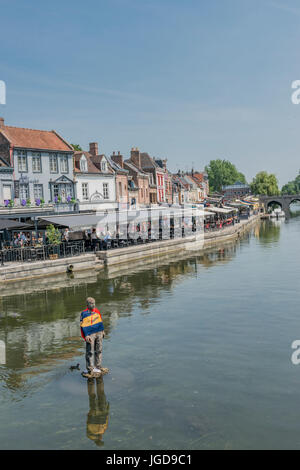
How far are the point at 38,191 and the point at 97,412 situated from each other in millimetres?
31934

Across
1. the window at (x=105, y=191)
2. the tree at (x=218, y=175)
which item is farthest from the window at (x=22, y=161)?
the tree at (x=218, y=175)

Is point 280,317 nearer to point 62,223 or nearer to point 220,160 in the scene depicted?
point 62,223

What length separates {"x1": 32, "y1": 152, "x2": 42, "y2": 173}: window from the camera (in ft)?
124

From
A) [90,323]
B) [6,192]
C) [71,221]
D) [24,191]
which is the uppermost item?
[24,191]

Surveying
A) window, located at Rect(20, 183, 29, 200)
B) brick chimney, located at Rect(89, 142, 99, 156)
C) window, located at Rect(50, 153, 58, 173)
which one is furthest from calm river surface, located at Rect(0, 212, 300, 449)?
brick chimney, located at Rect(89, 142, 99, 156)

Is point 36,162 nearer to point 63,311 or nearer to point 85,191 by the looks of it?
point 85,191

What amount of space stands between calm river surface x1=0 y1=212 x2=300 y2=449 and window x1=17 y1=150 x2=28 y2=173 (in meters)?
18.9

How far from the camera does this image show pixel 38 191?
38031 millimetres

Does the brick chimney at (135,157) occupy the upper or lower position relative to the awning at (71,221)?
upper

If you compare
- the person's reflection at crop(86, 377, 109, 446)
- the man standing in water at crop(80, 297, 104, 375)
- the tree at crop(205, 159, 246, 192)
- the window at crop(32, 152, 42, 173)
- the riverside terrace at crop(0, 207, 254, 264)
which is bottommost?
the person's reflection at crop(86, 377, 109, 446)

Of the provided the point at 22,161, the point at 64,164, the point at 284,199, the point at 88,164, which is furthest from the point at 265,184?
the point at 22,161

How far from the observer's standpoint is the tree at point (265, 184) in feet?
417

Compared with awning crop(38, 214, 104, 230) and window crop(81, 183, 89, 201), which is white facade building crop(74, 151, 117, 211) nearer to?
window crop(81, 183, 89, 201)

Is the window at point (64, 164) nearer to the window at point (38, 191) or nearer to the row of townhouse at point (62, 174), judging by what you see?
the row of townhouse at point (62, 174)
